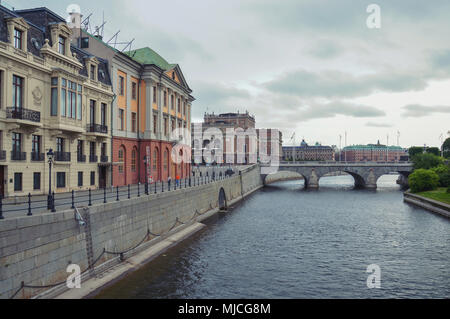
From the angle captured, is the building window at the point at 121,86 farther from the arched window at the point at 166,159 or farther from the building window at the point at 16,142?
the building window at the point at 16,142

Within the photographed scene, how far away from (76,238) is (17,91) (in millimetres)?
13436

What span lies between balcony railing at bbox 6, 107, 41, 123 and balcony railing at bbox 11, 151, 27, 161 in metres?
2.52

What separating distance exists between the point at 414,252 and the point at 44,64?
3314cm

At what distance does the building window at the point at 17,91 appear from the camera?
1028 inches

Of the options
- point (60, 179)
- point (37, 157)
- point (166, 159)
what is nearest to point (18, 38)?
point (37, 157)

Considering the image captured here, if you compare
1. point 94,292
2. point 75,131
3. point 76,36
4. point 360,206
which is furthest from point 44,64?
point 360,206

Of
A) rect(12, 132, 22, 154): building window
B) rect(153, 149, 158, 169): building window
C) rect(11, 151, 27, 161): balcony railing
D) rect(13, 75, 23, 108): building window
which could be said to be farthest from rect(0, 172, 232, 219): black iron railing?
rect(153, 149, 158, 169): building window

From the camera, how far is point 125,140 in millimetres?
42906

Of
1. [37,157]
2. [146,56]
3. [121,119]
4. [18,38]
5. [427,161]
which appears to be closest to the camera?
[18,38]

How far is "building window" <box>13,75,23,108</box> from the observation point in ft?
85.7

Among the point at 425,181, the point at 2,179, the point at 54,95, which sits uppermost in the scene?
the point at 54,95

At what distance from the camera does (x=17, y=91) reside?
26438 mm

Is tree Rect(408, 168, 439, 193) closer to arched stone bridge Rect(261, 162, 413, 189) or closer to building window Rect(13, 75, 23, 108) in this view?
arched stone bridge Rect(261, 162, 413, 189)

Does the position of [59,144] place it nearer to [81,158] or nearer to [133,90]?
[81,158]
